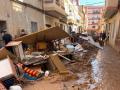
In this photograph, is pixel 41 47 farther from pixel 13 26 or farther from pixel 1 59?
pixel 1 59

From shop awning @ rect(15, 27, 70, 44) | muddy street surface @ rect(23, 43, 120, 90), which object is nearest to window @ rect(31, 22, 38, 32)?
shop awning @ rect(15, 27, 70, 44)

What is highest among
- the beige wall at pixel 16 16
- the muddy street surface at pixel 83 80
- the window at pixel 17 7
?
the window at pixel 17 7

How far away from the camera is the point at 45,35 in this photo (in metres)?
10.3

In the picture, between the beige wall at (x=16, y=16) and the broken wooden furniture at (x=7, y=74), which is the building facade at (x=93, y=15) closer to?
the beige wall at (x=16, y=16)

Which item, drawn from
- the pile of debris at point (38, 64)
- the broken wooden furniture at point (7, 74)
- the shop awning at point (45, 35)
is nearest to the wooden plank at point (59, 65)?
the pile of debris at point (38, 64)

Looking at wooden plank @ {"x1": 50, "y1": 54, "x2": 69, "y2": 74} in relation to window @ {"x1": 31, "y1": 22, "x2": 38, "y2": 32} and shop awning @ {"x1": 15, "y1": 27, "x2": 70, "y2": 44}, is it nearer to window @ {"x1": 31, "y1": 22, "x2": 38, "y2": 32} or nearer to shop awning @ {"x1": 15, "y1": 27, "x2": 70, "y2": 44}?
shop awning @ {"x1": 15, "y1": 27, "x2": 70, "y2": 44}

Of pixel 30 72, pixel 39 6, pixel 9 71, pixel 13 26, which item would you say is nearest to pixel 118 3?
pixel 39 6

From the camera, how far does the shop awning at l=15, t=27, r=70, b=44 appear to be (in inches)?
384

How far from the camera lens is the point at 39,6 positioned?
16781 millimetres

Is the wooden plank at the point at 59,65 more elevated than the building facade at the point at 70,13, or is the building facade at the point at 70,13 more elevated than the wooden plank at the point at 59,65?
the building facade at the point at 70,13

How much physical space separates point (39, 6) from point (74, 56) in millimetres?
7178

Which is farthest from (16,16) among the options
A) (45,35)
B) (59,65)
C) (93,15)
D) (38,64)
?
(93,15)

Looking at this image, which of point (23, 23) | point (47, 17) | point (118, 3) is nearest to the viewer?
point (23, 23)

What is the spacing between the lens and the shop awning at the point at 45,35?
9.74m
